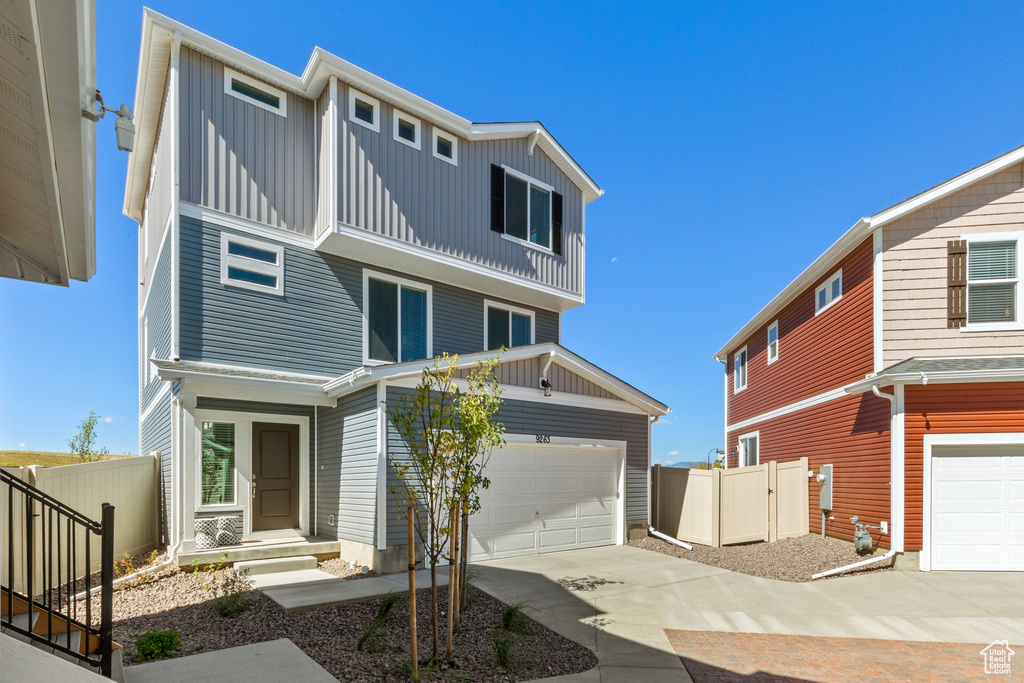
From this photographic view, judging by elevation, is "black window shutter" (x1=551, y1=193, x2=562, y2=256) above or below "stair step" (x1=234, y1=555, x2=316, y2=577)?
above

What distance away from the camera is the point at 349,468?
987cm

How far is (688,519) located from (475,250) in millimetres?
7296

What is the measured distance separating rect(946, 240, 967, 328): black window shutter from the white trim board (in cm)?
202

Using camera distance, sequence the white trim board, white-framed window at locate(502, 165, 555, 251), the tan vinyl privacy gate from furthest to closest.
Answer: white-framed window at locate(502, 165, 555, 251)
the tan vinyl privacy gate
the white trim board

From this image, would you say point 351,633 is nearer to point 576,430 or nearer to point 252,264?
point 576,430

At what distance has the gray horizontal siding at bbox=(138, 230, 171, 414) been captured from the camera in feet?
33.3

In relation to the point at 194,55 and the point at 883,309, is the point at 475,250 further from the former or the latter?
the point at 883,309

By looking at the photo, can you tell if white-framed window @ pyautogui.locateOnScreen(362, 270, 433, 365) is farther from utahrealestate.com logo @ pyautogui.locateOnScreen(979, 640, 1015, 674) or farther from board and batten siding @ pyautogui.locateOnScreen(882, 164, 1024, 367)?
utahrealestate.com logo @ pyautogui.locateOnScreen(979, 640, 1015, 674)

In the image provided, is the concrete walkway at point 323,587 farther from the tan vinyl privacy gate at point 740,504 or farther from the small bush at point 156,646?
the tan vinyl privacy gate at point 740,504

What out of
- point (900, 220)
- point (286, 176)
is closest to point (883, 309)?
point (900, 220)

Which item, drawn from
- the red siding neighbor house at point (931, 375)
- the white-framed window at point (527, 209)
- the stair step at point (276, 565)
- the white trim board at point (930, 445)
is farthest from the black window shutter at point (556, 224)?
the stair step at point (276, 565)

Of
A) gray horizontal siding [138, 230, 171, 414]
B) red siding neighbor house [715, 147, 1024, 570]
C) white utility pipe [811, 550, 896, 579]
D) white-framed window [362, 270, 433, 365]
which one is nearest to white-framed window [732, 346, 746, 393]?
red siding neighbor house [715, 147, 1024, 570]

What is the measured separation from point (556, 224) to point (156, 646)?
453 inches

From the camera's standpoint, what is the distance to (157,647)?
5.22m
